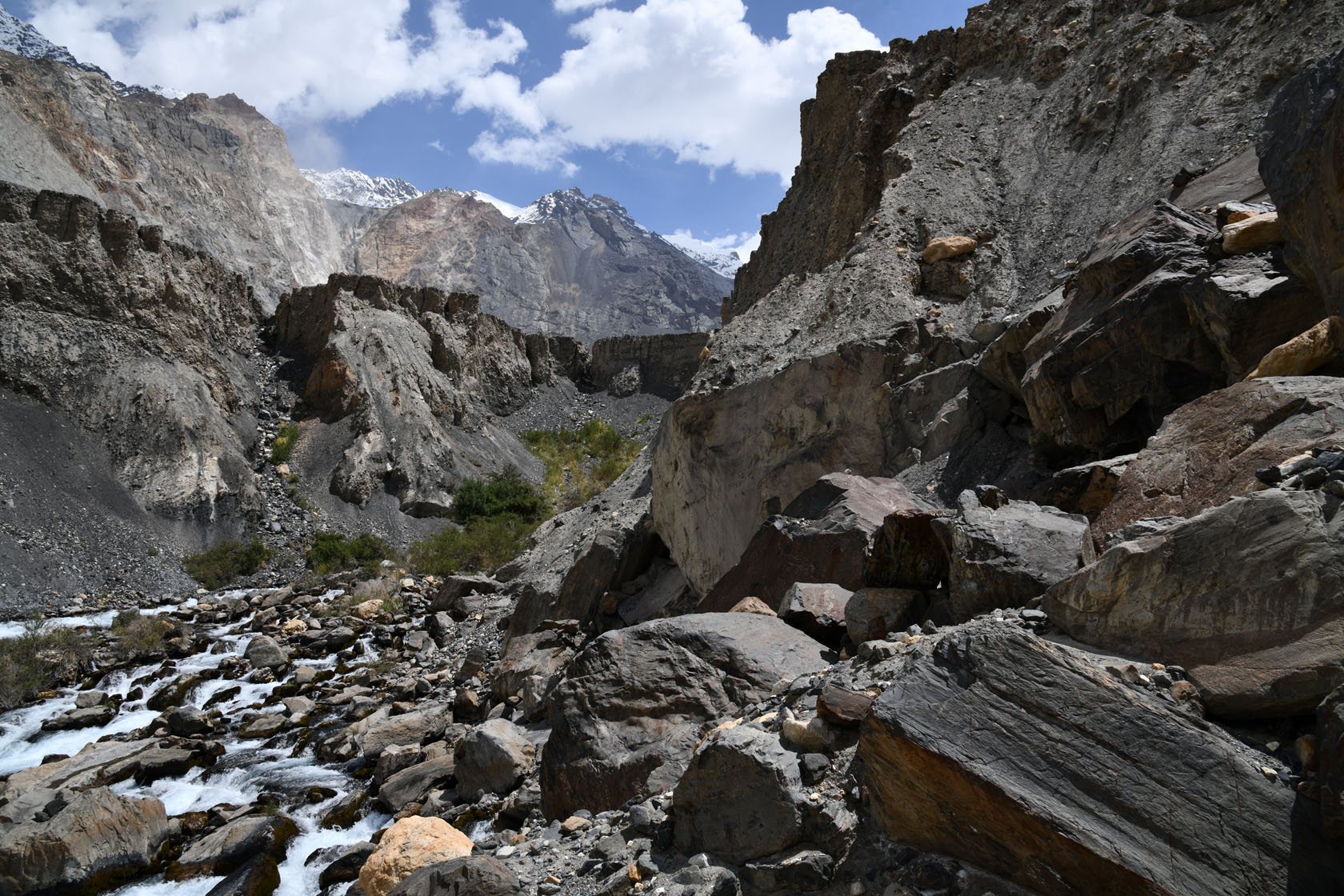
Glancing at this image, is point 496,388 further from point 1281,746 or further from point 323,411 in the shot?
point 1281,746

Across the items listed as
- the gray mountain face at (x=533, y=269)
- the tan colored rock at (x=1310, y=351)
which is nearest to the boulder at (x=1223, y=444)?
the tan colored rock at (x=1310, y=351)

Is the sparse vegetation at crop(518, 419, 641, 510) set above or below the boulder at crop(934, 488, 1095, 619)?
above

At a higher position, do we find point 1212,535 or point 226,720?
point 1212,535

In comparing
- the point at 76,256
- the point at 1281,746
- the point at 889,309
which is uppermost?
the point at 76,256

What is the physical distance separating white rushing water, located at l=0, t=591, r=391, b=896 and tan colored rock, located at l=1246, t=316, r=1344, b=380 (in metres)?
9.67

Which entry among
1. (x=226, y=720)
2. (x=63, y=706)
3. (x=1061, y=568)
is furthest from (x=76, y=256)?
(x=1061, y=568)

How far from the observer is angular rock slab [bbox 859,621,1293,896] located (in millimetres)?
3031

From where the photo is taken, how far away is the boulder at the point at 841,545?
6.68 metres

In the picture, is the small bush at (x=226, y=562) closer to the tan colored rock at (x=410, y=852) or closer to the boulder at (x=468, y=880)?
the tan colored rock at (x=410, y=852)

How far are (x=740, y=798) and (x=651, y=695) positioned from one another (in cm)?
214

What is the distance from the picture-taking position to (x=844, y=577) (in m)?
7.78

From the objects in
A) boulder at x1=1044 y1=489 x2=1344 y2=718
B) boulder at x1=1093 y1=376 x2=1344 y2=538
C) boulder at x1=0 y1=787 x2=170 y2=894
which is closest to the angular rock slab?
boulder at x1=1044 y1=489 x2=1344 y2=718

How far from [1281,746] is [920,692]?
1422 mm

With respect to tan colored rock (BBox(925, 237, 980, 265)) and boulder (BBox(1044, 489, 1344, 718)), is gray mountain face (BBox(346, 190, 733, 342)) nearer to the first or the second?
tan colored rock (BBox(925, 237, 980, 265))
